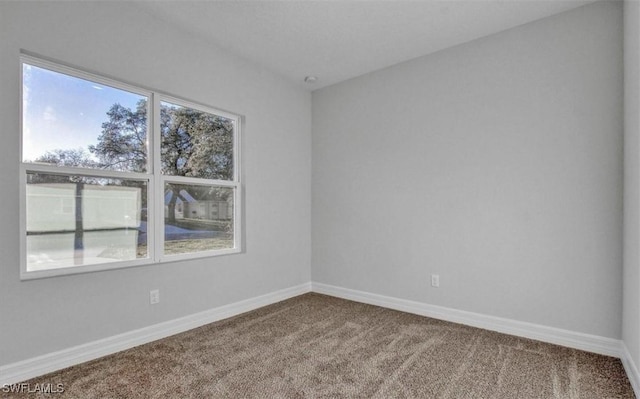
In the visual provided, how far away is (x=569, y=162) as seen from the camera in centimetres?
268

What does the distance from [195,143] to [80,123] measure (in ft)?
3.21

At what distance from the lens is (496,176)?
3041 mm

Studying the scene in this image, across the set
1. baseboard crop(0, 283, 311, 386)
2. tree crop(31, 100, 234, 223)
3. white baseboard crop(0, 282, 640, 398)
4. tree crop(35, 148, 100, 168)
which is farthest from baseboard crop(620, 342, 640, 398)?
tree crop(35, 148, 100, 168)

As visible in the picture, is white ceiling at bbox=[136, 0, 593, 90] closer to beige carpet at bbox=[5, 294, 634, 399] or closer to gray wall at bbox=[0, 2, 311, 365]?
gray wall at bbox=[0, 2, 311, 365]

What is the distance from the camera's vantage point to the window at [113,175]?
2.32 meters

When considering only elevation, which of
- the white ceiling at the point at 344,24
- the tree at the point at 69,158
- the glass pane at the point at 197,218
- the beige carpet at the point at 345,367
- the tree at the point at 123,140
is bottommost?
the beige carpet at the point at 345,367

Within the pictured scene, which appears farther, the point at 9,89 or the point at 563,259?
the point at 563,259

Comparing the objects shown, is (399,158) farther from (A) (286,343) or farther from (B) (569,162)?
(A) (286,343)

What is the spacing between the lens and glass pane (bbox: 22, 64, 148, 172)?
7.61 ft

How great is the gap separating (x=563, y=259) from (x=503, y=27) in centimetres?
210

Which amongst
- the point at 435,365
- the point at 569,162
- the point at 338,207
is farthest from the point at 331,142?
the point at 435,365

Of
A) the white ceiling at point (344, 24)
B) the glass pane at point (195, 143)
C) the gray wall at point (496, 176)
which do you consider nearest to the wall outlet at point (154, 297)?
the glass pane at point (195, 143)

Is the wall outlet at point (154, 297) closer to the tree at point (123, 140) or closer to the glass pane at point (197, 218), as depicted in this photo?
the glass pane at point (197, 218)

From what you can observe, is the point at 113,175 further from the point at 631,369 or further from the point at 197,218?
the point at 631,369
